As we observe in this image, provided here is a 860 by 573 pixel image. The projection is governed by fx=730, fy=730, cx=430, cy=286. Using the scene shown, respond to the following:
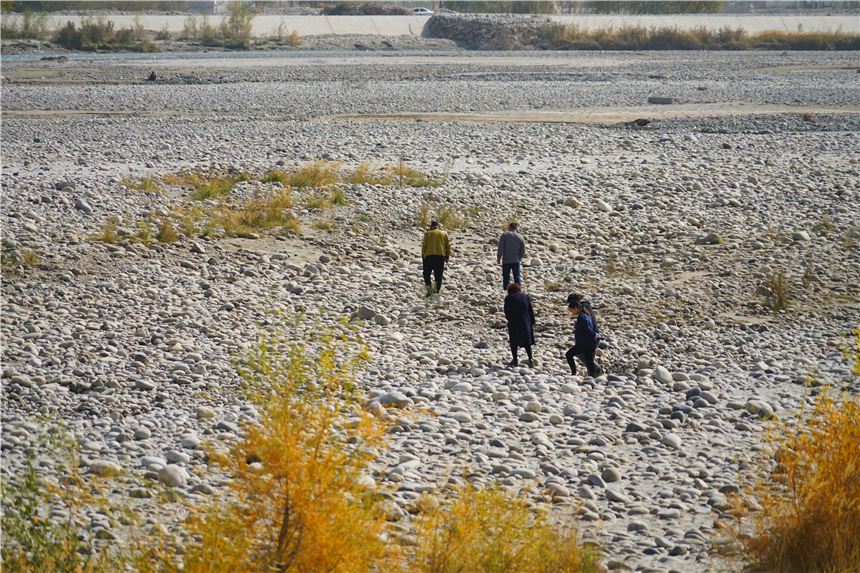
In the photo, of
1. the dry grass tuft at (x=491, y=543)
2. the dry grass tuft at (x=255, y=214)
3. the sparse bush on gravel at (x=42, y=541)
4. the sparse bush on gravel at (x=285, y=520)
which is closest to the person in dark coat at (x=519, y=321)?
the dry grass tuft at (x=491, y=543)

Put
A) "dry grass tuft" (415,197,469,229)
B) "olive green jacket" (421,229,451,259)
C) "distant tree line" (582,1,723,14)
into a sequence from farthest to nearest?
"distant tree line" (582,1,723,14) → "dry grass tuft" (415,197,469,229) → "olive green jacket" (421,229,451,259)

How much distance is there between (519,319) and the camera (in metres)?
7.48

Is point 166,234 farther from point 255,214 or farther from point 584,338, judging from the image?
point 584,338

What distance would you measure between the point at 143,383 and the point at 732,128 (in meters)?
19.8

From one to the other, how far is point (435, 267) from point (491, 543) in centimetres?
590

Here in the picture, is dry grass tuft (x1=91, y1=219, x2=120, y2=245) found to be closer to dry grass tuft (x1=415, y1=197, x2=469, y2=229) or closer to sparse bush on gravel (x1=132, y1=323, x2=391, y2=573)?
dry grass tuft (x1=415, y1=197, x2=469, y2=229)

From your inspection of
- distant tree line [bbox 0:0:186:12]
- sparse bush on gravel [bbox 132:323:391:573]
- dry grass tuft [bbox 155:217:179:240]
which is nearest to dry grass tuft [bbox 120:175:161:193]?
dry grass tuft [bbox 155:217:179:240]

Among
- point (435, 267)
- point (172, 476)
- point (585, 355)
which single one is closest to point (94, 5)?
point (435, 267)

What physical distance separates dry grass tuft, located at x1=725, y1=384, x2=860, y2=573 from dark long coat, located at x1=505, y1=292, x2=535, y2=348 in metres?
3.16

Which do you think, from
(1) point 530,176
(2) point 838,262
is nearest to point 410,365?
(2) point 838,262

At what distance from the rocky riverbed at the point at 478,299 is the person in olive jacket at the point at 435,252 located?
34 cm

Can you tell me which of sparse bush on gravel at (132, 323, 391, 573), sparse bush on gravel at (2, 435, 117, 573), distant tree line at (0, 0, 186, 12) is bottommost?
sparse bush on gravel at (2, 435, 117, 573)

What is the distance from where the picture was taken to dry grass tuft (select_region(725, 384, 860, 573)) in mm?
4199

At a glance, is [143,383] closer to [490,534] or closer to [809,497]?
[490,534]
